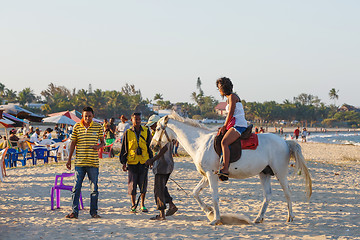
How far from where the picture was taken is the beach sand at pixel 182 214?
21.8 feet

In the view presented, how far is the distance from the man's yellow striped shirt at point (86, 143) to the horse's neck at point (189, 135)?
1434 millimetres

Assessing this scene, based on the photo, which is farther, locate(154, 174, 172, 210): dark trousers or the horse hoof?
locate(154, 174, 172, 210): dark trousers

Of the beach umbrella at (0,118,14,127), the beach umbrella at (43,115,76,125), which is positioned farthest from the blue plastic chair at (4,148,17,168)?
the beach umbrella at (43,115,76,125)

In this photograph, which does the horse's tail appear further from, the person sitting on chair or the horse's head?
the horse's head

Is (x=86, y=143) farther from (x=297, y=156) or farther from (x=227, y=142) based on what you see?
(x=297, y=156)

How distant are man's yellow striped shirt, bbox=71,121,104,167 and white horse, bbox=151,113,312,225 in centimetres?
111

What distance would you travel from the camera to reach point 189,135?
7414 millimetres

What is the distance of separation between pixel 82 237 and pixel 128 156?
2019 mm

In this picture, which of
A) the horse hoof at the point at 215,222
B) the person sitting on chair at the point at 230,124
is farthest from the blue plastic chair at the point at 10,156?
the person sitting on chair at the point at 230,124

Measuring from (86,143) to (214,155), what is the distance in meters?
2.38

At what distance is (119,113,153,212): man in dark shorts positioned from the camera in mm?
7898

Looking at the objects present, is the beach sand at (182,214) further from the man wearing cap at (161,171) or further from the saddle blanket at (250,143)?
the saddle blanket at (250,143)

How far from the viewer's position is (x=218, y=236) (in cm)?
645

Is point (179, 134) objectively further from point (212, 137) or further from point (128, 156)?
point (128, 156)
